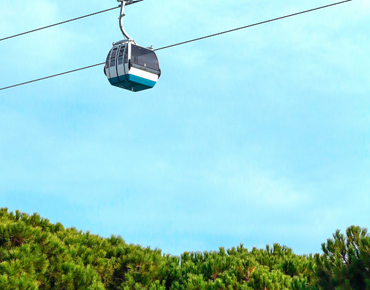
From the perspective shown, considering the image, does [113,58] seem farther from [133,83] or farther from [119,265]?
[119,265]

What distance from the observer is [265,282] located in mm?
12789

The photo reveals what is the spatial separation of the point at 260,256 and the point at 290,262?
3.66 ft

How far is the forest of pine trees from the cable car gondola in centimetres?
582

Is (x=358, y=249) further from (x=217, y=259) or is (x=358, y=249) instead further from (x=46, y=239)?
(x=46, y=239)

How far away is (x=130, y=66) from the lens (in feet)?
49.2

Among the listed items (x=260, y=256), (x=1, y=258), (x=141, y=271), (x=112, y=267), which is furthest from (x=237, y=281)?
(x=1, y=258)

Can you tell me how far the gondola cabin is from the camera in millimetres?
15117

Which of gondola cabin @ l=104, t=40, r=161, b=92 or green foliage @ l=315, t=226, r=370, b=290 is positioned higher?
gondola cabin @ l=104, t=40, r=161, b=92

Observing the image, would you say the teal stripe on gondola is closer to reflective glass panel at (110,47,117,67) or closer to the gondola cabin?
the gondola cabin

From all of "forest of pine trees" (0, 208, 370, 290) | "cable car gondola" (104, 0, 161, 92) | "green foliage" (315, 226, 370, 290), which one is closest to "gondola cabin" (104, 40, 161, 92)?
"cable car gondola" (104, 0, 161, 92)

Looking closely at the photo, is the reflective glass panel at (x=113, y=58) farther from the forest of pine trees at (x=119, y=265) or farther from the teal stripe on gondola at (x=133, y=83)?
the forest of pine trees at (x=119, y=265)

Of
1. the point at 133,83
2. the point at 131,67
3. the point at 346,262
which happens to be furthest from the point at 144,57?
the point at 346,262

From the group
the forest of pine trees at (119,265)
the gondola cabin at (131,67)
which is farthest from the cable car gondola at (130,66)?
the forest of pine trees at (119,265)

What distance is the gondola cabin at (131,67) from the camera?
49.6 feet
